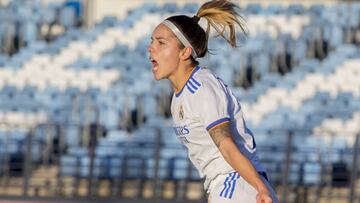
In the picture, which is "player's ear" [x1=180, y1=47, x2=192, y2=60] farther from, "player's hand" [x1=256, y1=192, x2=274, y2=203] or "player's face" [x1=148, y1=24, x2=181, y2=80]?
"player's hand" [x1=256, y1=192, x2=274, y2=203]

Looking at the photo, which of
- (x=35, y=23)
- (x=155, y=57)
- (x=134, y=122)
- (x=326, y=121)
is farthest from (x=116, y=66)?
(x=155, y=57)

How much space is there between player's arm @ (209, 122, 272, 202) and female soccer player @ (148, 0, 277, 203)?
0.08 metres

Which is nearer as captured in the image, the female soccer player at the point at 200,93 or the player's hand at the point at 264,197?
the player's hand at the point at 264,197

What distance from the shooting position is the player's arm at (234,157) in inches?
157

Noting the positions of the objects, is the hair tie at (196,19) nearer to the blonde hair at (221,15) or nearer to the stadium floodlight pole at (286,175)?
the blonde hair at (221,15)

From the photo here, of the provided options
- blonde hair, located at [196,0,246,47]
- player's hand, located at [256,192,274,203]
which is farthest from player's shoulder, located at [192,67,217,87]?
player's hand, located at [256,192,274,203]

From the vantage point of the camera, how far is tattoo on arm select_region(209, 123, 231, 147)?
4.05 m

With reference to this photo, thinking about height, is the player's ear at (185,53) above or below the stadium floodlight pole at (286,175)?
above

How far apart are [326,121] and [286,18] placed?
12.6 feet

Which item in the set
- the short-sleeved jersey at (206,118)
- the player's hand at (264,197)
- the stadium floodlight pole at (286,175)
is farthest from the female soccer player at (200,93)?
the stadium floodlight pole at (286,175)

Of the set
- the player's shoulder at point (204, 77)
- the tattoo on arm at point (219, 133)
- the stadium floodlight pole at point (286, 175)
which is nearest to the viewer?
the tattoo on arm at point (219, 133)

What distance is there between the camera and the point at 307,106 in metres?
13.3

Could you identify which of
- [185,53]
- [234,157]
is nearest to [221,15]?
[185,53]

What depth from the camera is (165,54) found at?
14.0ft
